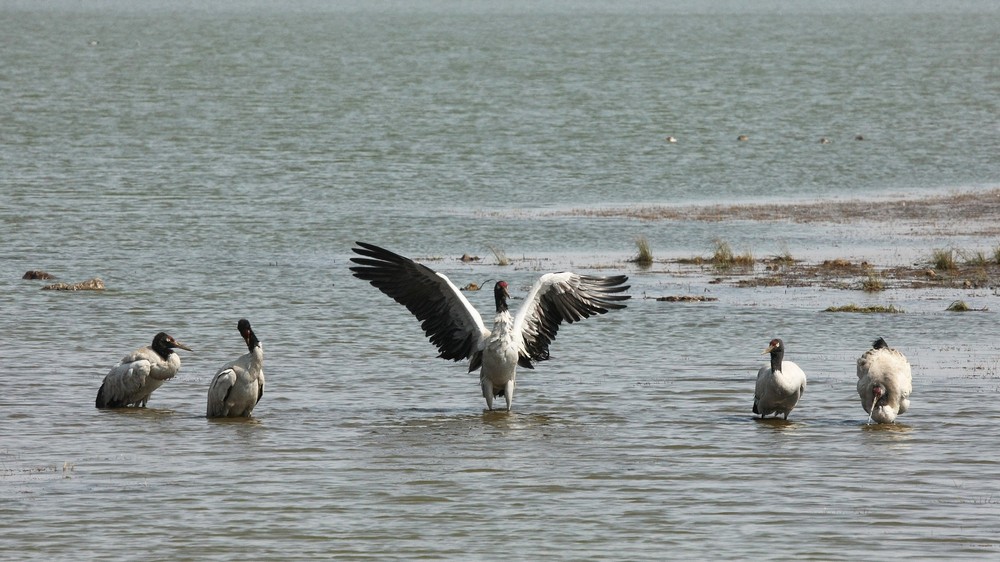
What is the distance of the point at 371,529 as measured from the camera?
1067cm

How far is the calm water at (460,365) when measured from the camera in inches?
426

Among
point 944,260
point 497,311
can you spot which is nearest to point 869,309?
point 944,260

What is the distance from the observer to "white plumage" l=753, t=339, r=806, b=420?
13.7 meters

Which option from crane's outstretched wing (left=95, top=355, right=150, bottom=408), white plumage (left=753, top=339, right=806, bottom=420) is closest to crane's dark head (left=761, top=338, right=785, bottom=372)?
white plumage (left=753, top=339, right=806, bottom=420)

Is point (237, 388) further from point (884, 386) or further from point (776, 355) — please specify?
point (884, 386)

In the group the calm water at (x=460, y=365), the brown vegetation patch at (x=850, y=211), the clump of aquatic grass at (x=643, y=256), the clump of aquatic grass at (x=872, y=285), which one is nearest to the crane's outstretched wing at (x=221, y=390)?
the calm water at (x=460, y=365)

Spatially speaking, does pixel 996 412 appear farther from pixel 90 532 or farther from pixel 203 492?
pixel 90 532

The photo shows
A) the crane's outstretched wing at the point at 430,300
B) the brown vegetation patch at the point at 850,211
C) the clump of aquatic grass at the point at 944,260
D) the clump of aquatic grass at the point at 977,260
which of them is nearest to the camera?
the crane's outstretched wing at the point at 430,300

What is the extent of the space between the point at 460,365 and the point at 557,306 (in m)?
2.27

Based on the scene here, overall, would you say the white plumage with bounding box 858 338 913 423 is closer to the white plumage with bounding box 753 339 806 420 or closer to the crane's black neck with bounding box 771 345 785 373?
the white plumage with bounding box 753 339 806 420

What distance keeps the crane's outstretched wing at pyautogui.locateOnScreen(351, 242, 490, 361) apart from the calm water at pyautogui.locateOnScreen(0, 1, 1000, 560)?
63cm

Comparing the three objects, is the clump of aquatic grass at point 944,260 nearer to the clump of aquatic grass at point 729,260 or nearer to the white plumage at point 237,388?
the clump of aquatic grass at point 729,260

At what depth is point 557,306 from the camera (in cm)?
1527

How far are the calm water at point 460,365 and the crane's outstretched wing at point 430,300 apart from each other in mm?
627
